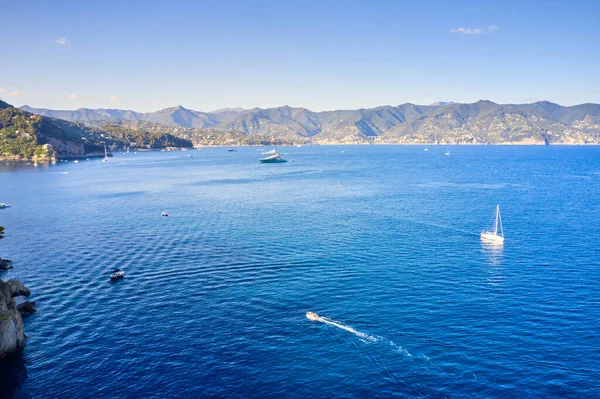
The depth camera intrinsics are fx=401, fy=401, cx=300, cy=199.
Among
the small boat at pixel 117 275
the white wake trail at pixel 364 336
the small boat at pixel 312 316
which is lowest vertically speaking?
the white wake trail at pixel 364 336

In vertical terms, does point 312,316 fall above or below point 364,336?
above

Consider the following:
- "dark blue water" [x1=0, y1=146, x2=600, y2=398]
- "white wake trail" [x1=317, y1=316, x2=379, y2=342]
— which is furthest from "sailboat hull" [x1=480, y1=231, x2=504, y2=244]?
"white wake trail" [x1=317, y1=316, x2=379, y2=342]

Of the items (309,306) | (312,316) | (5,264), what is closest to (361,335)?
(312,316)

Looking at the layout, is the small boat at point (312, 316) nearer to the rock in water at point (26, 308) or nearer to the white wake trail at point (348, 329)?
the white wake trail at point (348, 329)

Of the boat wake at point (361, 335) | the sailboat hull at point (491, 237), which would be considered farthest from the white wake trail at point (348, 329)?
the sailboat hull at point (491, 237)

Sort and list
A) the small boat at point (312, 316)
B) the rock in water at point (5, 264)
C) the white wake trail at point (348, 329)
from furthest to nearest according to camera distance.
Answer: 1. the rock in water at point (5, 264)
2. the small boat at point (312, 316)
3. the white wake trail at point (348, 329)

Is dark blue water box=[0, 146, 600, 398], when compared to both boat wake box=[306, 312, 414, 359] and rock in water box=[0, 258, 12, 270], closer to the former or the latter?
boat wake box=[306, 312, 414, 359]

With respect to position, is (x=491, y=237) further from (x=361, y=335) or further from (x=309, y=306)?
(x=361, y=335)

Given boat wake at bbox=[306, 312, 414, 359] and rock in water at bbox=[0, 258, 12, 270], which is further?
Answer: rock in water at bbox=[0, 258, 12, 270]

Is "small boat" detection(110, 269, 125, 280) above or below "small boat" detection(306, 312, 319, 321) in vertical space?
above
